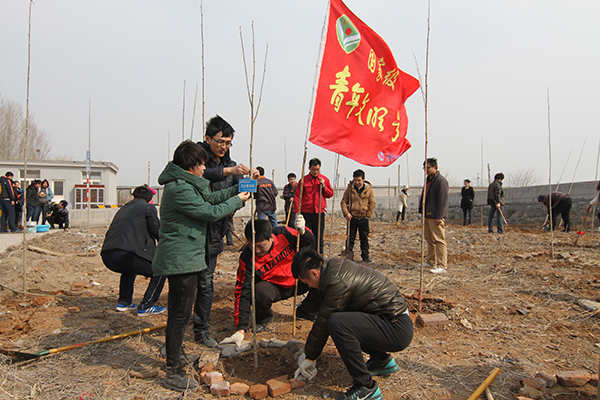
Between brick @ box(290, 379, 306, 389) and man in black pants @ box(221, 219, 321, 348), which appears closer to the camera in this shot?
brick @ box(290, 379, 306, 389)

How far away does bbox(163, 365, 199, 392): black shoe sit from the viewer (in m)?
2.45

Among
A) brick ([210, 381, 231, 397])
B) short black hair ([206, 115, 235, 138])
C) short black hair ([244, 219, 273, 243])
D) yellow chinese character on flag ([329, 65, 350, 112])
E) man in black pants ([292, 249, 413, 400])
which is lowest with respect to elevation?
brick ([210, 381, 231, 397])

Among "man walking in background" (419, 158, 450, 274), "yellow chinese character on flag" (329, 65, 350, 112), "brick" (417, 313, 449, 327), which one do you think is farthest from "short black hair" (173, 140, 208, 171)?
"man walking in background" (419, 158, 450, 274)

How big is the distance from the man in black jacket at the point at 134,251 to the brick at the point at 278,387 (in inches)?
73.9

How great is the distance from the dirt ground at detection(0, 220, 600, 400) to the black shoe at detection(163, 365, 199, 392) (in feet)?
0.16

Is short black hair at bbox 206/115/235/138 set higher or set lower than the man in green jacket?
higher

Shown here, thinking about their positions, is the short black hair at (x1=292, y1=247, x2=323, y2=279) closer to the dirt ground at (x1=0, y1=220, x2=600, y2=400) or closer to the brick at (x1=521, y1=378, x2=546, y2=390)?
the dirt ground at (x1=0, y1=220, x2=600, y2=400)

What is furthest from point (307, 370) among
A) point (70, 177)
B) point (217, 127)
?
point (70, 177)

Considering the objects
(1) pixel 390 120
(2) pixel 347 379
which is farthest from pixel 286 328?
(1) pixel 390 120

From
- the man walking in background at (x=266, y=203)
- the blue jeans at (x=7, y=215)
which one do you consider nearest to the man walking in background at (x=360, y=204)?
the man walking in background at (x=266, y=203)

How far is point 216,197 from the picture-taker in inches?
108

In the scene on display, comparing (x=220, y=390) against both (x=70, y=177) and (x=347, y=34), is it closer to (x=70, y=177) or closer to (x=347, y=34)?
(x=347, y=34)

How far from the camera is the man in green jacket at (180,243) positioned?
2504 mm

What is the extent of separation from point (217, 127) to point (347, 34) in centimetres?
149
